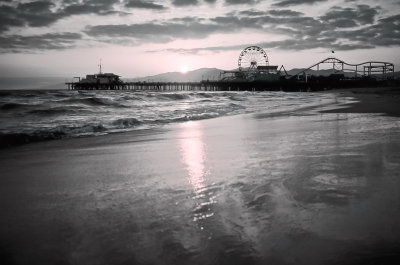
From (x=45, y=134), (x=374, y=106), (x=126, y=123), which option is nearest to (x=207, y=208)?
(x=45, y=134)

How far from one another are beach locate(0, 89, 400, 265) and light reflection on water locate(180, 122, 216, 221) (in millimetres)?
12

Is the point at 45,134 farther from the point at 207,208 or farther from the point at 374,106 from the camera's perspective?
the point at 374,106

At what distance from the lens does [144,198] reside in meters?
2.78

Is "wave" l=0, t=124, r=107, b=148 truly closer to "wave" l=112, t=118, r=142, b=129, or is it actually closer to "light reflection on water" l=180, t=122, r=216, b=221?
"wave" l=112, t=118, r=142, b=129

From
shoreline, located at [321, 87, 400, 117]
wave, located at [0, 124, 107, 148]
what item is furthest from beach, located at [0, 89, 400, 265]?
shoreline, located at [321, 87, 400, 117]

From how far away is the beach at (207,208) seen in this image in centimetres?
178

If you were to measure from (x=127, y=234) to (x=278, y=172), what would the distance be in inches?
80.9

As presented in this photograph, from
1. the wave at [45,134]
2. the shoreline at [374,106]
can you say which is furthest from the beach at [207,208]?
the shoreline at [374,106]

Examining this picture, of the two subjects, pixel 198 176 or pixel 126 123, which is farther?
pixel 126 123

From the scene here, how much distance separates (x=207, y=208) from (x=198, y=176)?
105cm

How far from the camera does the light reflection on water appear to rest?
2432 millimetres

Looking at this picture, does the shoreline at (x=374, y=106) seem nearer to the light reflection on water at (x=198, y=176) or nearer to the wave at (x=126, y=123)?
the wave at (x=126, y=123)

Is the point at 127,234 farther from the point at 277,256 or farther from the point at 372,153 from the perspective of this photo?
the point at 372,153

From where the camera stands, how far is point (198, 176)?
11.5 feet
